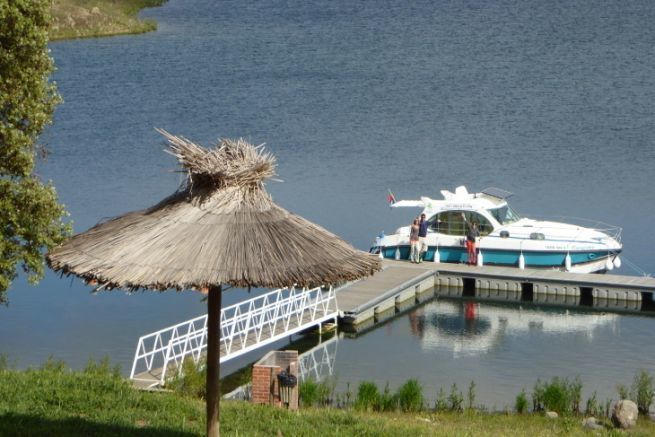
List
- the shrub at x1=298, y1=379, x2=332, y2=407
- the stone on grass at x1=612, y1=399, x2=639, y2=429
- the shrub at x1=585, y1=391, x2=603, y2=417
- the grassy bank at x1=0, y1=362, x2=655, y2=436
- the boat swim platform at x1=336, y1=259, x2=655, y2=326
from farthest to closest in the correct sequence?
the boat swim platform at x1=336, y1=259, x2=655, y2=326 < the shrub at x1=585, y1=391, x2=603, y2=417 < the shrub at x1=298, y1=379, x2=332, y2=407 < the stone on grass at x1=612, y1=399, x2=639, y2=429 < the grassy bank at x1=0, y1=362, x2=655, y2=436

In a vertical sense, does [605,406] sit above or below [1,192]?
below

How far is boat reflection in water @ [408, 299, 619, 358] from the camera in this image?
98.9ft

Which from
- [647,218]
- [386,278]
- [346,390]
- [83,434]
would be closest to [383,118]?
[647,218]

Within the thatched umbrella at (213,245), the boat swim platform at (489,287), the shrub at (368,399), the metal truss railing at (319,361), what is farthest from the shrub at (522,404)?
the thatched umbrella at (213,245)

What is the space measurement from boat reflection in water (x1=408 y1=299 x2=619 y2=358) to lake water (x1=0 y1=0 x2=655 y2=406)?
0.11 metres

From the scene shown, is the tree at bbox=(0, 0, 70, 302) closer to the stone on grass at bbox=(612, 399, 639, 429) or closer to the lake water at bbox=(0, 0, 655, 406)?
the lake water at bbox=(0, 0, 655, 406)

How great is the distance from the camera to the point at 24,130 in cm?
1958

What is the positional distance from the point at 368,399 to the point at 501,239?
48.4 feet

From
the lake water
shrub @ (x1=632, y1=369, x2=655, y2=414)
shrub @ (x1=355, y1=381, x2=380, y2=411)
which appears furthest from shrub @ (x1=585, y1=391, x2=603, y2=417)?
shrub @ (x1=355, y1=381, x2=380, y2=411)

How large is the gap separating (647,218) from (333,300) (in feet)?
44.7

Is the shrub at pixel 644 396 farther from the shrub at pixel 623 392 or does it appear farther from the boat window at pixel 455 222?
the boat window at pixel 455 222

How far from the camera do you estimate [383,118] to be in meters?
56.5

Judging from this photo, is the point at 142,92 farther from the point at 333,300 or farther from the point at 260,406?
the point at 260,406

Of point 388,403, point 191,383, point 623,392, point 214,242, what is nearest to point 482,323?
point 623,392
